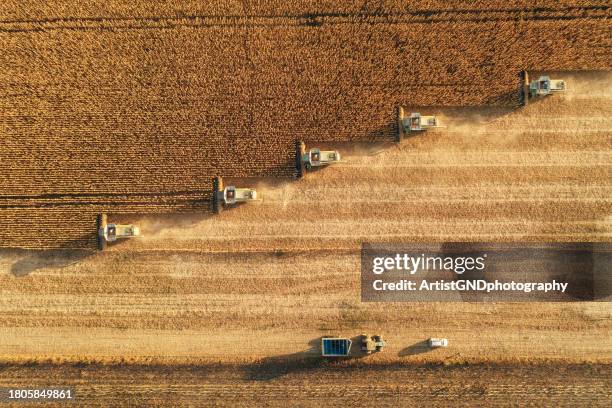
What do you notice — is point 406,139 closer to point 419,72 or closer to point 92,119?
point 419,72

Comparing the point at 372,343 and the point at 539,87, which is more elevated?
the point at 539,87

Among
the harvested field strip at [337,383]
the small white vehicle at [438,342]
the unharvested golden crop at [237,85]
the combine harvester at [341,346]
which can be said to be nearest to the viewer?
the combine harvester at [341,346]

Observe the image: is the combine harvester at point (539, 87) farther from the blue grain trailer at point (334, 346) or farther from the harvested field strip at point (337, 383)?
the blue grain trailer at point (334, 346)

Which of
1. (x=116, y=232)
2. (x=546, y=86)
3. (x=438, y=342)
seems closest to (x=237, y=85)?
(x=116, y=232)

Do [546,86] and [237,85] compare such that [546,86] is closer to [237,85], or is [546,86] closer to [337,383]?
[237,85]

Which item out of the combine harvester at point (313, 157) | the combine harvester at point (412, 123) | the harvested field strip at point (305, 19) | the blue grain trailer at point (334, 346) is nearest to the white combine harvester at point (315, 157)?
the combine harvester at point (313, 157)

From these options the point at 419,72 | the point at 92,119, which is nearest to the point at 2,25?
the point at 92,119

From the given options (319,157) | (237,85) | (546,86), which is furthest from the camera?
(237,85)
